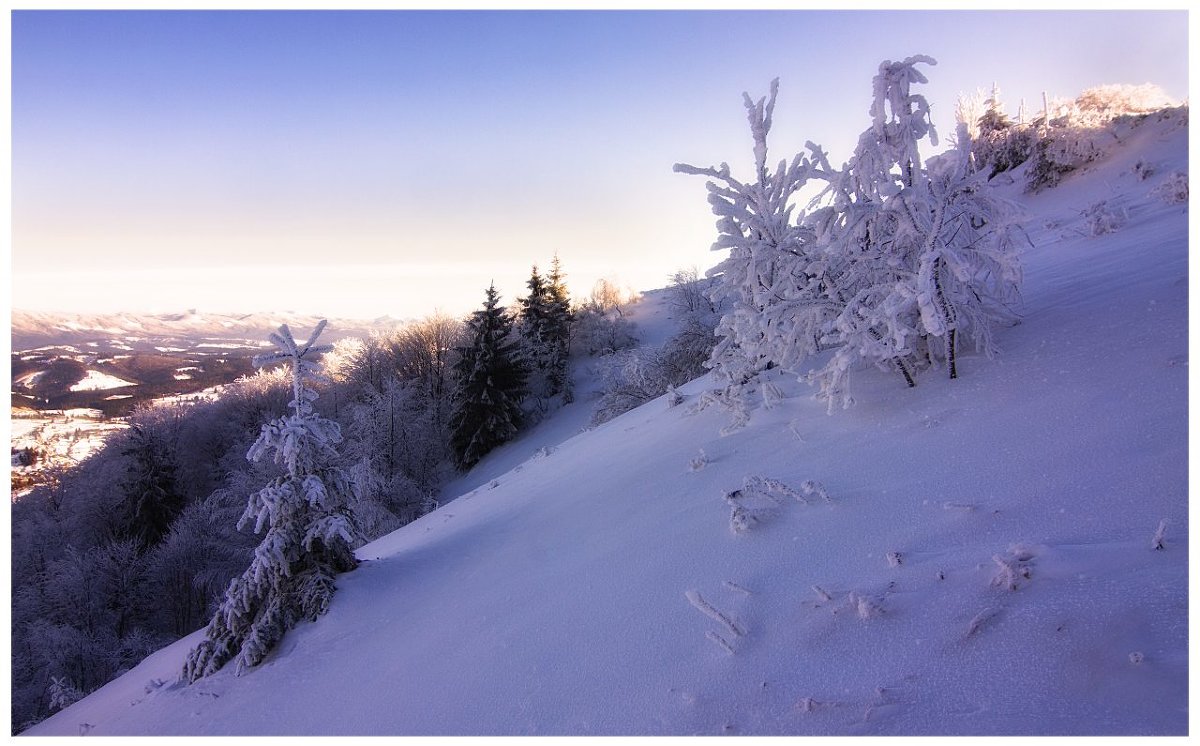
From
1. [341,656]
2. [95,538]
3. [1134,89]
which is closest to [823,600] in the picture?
[341,656]

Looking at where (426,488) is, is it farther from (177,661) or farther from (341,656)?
(341,656)

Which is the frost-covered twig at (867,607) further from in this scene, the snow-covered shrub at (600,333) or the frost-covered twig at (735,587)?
the snow-covered shrub at (600,333)

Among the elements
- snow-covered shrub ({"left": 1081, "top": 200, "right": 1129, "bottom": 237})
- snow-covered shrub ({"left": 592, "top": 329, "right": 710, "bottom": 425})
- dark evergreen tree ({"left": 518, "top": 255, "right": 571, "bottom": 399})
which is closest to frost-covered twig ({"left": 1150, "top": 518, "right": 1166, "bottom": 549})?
snow-covered shrub ({"left": 1081, "top": 200, "right": 1129, "bottom": 237})

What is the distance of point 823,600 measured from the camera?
3.36 metres

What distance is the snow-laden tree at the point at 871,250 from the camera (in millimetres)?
5117

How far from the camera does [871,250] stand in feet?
17.8

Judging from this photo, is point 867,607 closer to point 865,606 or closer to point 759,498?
point 865,606

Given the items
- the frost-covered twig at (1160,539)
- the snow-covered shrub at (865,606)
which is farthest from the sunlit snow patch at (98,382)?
the frost-covered twig at (1160,539)

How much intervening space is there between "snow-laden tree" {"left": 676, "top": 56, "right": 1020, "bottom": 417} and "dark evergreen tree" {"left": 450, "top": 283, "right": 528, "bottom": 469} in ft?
77.6

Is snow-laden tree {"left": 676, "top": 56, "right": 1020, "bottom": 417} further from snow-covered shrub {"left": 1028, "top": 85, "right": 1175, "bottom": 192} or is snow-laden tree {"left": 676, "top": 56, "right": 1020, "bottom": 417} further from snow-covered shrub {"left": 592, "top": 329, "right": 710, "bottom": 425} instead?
snow-covered shrub {"left": 1028, "top": 85, "right": 1175, "bottom": 192}

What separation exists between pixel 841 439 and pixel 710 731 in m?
3.15

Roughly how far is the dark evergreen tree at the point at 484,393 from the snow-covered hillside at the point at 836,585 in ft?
71.2

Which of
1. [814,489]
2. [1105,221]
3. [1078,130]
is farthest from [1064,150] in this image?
[814,489]

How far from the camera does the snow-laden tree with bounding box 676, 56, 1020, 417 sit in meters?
5.12
